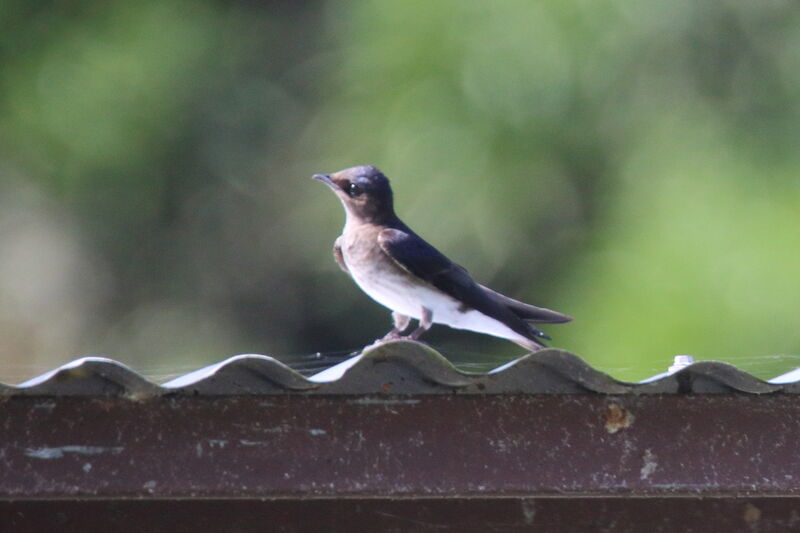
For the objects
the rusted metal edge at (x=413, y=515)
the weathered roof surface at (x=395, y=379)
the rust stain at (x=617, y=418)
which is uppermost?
the weathered roof surface at (x=395, y=379)

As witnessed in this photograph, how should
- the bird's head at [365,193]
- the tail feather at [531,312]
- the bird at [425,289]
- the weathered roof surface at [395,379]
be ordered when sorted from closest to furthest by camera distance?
the weathered roof surface at [395,379], the tail feather at [531,312], the bird at [425,289], the bird's head at [365,193]

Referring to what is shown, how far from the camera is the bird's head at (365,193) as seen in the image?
456cm

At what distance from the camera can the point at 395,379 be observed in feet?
8.73

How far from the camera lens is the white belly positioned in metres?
4.26

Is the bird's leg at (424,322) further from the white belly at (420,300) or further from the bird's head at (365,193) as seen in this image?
the bird's head at (365,193)

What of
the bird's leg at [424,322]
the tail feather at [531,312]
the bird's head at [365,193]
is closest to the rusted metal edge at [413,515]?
Answer: the tail feather at [531,312]

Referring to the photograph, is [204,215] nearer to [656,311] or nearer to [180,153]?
[180,153]

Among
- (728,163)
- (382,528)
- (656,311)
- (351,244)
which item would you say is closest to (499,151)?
(728,163)

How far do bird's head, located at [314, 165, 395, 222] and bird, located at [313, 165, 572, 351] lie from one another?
0.06 metres

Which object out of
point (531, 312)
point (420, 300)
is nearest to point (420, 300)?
point (420, 300)

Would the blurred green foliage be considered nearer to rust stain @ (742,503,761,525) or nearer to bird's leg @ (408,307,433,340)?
bird's leg @ (408,307,433,340)

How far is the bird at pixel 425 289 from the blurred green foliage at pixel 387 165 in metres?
4.08

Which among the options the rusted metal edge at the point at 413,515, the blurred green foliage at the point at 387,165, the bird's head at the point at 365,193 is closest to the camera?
the rusted metal edge at the point at 413,515

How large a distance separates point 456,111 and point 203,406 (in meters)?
8.26
